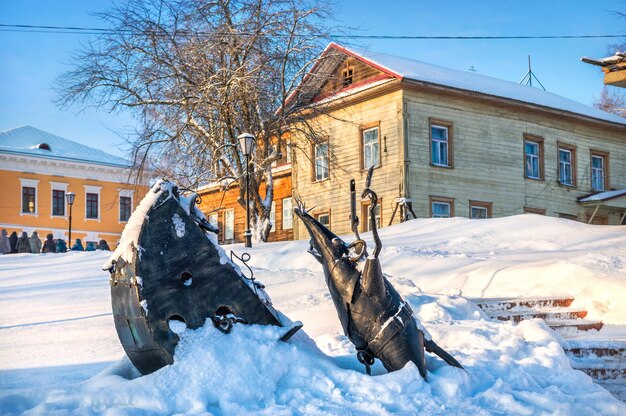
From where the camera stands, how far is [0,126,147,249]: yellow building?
47.3 metres

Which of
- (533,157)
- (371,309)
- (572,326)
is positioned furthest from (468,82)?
(371,309)

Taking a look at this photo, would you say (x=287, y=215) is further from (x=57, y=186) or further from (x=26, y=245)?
(x=57, y=186)

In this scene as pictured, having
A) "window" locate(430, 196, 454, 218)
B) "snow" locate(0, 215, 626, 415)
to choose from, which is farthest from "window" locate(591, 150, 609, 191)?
"snow" locate(0, 215, 626, 415)

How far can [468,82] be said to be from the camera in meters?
29.1

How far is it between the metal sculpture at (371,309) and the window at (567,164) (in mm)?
27048

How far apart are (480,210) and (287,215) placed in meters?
8.77

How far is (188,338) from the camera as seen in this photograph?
16.8ft

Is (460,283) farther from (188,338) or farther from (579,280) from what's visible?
(188,338)

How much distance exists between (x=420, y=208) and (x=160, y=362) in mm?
22003

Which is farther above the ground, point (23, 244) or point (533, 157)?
point (533, 157)

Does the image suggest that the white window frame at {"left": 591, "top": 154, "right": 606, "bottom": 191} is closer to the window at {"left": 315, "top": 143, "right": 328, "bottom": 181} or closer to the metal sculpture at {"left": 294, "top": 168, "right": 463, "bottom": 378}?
the window at {"left": 315, "top": 143, "right": 328, "bottom": 181}

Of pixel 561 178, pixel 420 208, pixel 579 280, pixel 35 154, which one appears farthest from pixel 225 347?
pixel 35 154

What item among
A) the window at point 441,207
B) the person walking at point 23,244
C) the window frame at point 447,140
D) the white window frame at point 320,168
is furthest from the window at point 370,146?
the person walking at point 23,244

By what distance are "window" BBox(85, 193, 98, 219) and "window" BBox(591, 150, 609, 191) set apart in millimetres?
31469
